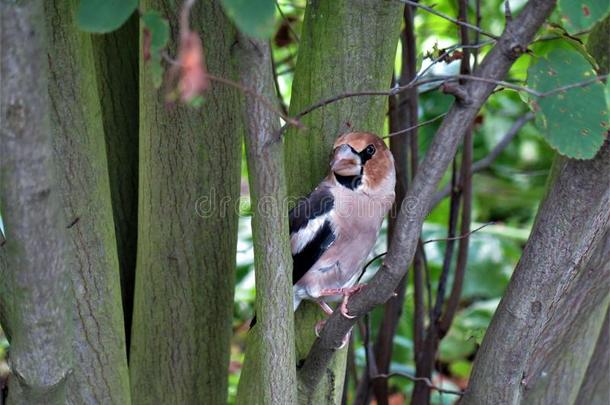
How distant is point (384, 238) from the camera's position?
12.8 ft

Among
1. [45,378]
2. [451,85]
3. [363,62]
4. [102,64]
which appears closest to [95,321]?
[45,378]

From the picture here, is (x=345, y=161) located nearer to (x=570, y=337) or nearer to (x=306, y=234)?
(x=306, y=234)

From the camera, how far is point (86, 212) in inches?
81.4

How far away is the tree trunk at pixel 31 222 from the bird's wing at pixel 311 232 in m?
0.94

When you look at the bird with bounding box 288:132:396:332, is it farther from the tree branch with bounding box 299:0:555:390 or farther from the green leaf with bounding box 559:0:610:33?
the green leaf with bounding box 559:0:610:33

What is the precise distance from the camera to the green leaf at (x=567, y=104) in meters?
1.62

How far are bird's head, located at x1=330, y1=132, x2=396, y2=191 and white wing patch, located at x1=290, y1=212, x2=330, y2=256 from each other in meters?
0.14

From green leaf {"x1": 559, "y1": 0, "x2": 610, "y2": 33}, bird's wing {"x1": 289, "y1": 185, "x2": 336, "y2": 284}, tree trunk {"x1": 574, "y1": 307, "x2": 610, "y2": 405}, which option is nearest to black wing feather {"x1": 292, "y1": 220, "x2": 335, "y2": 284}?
bird's wing {"x1": 289, "y1": 185, "x2": 336, "y2": 284}

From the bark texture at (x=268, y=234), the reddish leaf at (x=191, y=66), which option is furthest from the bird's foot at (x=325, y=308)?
the reddish leaf at (x=191, y=66)

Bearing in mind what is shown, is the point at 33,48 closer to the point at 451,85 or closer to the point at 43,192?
the point at 43,192

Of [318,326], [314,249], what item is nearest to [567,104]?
[318,326]

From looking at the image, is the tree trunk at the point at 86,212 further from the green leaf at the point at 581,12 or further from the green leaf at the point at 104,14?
the green leaf at the point at 581,12

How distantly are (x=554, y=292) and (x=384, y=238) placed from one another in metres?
1.90

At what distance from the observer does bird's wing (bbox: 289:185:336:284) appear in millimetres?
2521
